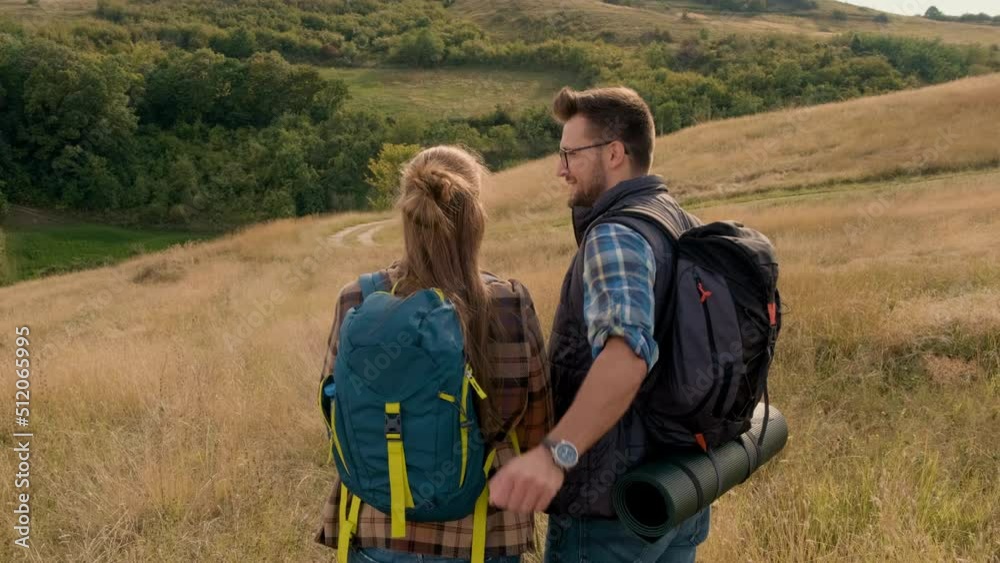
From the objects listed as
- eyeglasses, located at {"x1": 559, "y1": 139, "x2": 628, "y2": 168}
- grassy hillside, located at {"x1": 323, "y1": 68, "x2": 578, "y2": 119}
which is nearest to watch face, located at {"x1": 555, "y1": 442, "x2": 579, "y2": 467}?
eyeglasses, located at {"x1": 559, "y1": 139, "x2": 628, "y2": 168}

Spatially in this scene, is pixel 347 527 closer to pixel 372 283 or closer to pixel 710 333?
pixel 372 283

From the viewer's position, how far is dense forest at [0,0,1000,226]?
2744 inches

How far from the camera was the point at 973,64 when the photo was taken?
81.9 metres

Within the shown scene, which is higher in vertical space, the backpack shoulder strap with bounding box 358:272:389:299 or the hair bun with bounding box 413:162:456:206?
the hair bun with bounding box 413:162:456:206

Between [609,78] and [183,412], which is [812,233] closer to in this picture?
[183,412]

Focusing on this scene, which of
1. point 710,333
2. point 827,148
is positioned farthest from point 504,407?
point 827,148

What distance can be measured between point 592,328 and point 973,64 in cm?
9954

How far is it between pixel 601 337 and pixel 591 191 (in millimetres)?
613

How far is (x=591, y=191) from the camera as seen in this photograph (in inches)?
85.8

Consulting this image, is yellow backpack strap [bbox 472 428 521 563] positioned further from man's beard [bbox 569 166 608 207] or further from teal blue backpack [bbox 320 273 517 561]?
man's beard [bbox 569 166 608 207]

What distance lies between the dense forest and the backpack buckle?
53.5 meters

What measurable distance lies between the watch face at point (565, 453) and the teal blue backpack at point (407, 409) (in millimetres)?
299

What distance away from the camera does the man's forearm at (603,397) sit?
1684mm

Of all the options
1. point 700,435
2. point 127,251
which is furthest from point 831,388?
point 127,251
